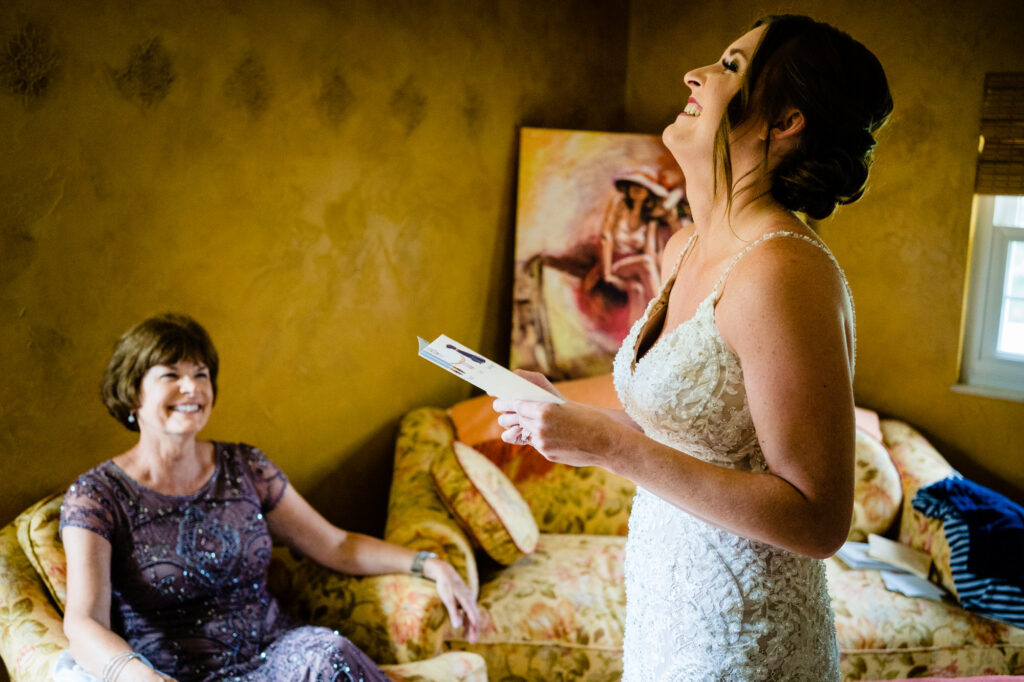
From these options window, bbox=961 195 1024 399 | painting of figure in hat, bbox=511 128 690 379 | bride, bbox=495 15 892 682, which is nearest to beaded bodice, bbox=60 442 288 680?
bride, bbox=495 15 892 682

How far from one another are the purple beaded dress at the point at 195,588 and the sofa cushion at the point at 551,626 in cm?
65

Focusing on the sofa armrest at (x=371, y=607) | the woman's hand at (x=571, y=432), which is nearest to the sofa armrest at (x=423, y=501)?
the sofa armrest at (x=371, y=607)

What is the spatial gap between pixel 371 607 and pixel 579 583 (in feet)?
2.52

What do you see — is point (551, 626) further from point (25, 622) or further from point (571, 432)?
point (571, 432)

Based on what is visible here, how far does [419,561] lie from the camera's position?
240cm

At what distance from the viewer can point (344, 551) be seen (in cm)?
242

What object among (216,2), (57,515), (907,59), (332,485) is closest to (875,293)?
(907,59)

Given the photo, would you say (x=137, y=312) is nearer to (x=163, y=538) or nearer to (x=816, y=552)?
(x=163, y=538)

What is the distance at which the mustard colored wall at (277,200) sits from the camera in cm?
230

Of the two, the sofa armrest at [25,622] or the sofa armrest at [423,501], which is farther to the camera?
the sofa armrest at [423,501]

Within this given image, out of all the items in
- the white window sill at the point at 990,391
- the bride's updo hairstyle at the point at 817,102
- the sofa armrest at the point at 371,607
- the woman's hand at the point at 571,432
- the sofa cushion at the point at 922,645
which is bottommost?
the sofa cushion at the point at 922,645

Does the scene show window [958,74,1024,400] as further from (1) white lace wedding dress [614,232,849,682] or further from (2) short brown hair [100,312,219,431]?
(2) short brown hair [100,312,219,431]

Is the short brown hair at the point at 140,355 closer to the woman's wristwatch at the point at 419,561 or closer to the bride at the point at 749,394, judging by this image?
the woman's wristwatch at the point at 419,561

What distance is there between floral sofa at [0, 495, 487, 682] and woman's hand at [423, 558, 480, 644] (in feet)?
0.09
